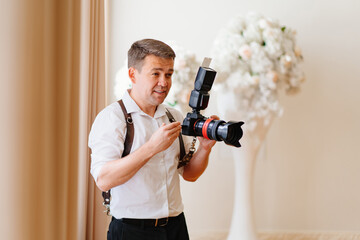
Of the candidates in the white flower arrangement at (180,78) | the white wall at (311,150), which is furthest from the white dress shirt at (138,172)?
the white wall at (311,150)

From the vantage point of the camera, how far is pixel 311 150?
2.77m

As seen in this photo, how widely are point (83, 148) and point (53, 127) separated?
946 mm

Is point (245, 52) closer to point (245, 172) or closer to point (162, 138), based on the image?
point (245, 172)

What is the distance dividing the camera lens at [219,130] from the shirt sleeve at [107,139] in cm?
26

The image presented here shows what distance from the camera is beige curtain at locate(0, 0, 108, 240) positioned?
0.86 metres

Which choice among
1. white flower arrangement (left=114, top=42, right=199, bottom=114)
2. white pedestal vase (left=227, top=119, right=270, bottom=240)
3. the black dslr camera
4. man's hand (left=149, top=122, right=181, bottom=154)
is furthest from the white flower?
man's hand (left=149, top=122, right=181, bottom=154)

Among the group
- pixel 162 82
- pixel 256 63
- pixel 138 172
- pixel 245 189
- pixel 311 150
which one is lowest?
pixel 245 189

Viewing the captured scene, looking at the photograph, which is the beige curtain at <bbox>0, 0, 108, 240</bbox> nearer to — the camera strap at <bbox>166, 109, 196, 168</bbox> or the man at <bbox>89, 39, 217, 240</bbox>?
the man at <bbox>89, 39, 217, 240</bbox>

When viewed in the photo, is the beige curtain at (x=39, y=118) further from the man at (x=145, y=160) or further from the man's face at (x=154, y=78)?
the man's face at (x=154, y=78)

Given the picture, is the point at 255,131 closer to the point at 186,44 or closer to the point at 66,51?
the point at 186,44

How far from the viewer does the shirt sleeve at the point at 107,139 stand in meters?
1.16

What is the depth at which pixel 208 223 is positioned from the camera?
9.01ft

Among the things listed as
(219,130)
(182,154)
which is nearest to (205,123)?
(219,130)

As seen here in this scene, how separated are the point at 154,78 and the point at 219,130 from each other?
0.27 m
